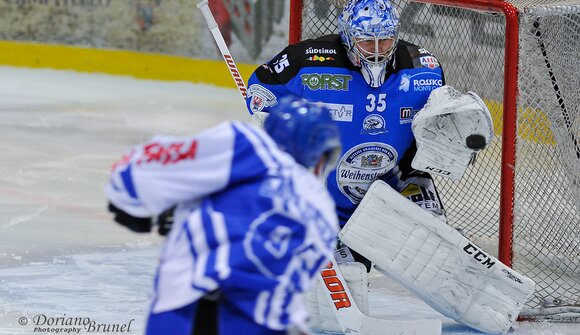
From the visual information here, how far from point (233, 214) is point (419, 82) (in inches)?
62.7

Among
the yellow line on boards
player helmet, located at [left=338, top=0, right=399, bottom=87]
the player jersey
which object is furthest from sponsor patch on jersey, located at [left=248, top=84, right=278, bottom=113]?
the yellow line on boards

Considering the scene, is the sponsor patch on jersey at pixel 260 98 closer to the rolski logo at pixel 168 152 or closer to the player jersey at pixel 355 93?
the player jersey at pixel 355 93

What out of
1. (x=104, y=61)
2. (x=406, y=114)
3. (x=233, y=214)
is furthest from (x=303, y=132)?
(x=104, y=61)

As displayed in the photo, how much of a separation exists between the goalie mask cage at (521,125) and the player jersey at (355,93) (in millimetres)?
291

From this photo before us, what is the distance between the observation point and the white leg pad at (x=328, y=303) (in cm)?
312

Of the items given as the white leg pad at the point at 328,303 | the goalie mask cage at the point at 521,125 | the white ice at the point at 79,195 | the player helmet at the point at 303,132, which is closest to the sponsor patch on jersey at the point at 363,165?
the white leg pad at the point at 328,303

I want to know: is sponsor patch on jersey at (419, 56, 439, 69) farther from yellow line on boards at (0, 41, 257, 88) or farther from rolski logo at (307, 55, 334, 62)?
yellow line on boards at (0, 41, 257, 88)

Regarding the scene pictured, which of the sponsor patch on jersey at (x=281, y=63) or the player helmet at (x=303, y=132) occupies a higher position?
the player helmet at (x=303, y=132)

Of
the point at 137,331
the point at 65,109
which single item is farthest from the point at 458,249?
the point at 65,109

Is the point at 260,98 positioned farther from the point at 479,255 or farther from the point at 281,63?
the point at 479,255

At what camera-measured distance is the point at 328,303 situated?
10.5 ft

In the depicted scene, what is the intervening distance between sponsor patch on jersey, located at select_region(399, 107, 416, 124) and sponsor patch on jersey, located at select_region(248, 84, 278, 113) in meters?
0.35

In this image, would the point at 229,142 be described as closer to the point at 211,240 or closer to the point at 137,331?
the point at 211,240

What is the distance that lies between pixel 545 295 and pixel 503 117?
2.24ft
